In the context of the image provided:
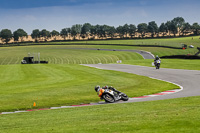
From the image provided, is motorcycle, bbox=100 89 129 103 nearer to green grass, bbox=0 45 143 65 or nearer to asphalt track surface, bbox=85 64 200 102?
asphalt track surface, bbox=85 64 200 102

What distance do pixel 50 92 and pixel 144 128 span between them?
13.5 m

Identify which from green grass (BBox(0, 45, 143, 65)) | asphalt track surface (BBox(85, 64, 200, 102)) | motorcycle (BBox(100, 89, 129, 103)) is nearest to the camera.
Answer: motorcycle (BBox(100, 89, 129, 103))

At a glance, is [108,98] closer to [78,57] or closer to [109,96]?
[109,96]

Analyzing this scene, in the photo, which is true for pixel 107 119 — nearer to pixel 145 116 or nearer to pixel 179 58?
pixel 145 116

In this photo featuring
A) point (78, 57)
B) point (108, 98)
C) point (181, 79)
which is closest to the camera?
point (108, 98)

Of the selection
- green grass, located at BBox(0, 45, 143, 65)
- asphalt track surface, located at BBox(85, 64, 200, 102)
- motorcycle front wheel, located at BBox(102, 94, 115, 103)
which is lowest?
green grass, located at BBox(0, 45, 143, 65)

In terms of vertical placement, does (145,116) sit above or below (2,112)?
above

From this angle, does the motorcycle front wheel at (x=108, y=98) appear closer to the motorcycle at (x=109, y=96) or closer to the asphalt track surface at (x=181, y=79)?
the motorcycle at (x=109, y=96)

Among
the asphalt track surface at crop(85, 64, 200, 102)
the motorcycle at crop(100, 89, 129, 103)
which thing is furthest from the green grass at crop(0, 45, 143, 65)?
the motorcycle at crop(100, 89, 129, 103)

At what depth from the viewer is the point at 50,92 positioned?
21.3 meters

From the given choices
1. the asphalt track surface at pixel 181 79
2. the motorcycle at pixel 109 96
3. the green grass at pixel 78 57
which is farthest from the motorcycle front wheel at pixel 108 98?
the green grass at pixel 78 57

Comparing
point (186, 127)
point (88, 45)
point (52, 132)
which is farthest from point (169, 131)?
point (88, 45)

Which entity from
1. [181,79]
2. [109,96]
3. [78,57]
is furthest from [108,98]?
[78,57]

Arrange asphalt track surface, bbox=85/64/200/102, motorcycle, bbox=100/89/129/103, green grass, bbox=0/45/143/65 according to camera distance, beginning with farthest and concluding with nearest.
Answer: green grass, bbox=0/45/143/65, asphalt track surface, bbox=85/64/200/102, motorcycle, bbox=100/89/129/103
